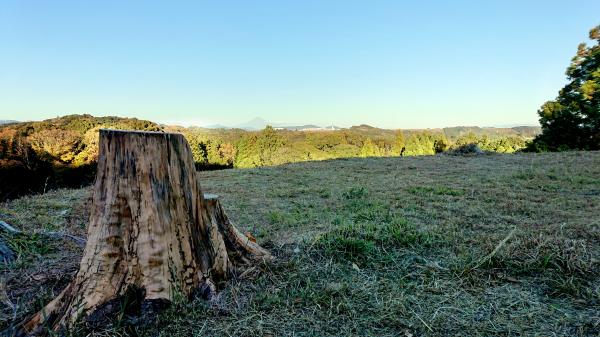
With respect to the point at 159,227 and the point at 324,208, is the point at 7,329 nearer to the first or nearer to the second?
the point at 159,227

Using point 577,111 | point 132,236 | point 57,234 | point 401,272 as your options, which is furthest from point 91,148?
point 577,111

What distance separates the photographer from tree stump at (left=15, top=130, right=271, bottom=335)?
5.49ft

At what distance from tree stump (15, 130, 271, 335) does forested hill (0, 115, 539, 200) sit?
598cm

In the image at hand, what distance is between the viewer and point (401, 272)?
7.24 feet

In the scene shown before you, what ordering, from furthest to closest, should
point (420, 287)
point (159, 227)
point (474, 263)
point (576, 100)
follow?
1. point (576, 100)
2. point (474, 263)
3. point (420, 287)
4. point (159, 227)

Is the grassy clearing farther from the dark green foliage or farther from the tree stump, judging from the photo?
the dark green foliage

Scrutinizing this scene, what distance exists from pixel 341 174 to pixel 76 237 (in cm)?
547

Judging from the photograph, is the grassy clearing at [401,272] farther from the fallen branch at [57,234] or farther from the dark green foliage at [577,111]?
the dark green foliage at [577,111]

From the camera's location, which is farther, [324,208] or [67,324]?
[324,208]

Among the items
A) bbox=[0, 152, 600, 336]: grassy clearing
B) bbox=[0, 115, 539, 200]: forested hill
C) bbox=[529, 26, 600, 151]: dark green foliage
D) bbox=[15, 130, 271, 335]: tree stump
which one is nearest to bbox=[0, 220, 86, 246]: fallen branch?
bbox=[0, 152, 600, 336]: grassy clearing

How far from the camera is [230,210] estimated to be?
4254 millimetres

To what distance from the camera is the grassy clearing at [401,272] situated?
1687mm

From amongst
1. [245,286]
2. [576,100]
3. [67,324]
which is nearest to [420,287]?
[245,286]

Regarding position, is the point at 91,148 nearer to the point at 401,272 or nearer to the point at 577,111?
the point at 401,272
